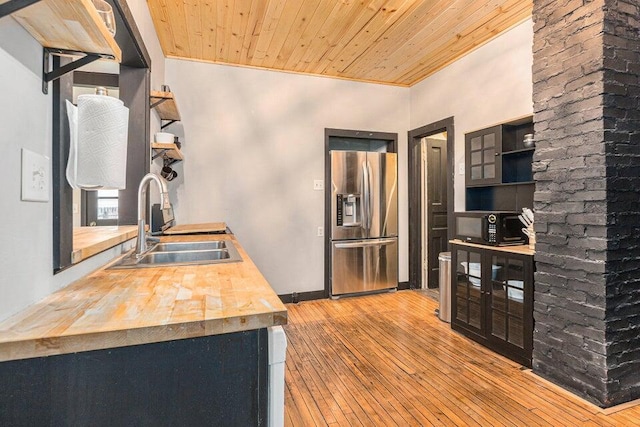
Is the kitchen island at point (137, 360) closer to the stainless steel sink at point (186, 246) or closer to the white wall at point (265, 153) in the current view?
the stainless steel sink at point (186, 246)

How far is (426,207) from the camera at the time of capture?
4.53m

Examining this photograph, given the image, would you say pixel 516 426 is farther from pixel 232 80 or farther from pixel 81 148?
pixel 232 80

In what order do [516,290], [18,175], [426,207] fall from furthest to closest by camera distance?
[426,207] → [516,290] → [18,175]

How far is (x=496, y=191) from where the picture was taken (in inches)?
129

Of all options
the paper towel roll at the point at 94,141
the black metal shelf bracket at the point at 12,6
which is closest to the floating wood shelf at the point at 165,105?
the paper towel roll at the point at 94,141

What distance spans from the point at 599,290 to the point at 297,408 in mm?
1833

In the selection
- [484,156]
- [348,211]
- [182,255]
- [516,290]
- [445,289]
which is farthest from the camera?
[348,211]

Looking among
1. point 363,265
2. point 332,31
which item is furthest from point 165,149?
point 363,265

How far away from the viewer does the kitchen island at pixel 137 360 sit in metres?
0.70

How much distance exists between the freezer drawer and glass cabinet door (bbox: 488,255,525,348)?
1.76 meters

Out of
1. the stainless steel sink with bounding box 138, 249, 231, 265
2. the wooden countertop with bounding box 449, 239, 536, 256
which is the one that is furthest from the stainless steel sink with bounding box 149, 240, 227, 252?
the wooden countertop with bounding box 449, 239, 536, 256

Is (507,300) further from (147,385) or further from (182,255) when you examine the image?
(147,385)

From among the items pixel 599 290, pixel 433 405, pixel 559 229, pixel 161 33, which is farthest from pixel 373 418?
pixel 161 33

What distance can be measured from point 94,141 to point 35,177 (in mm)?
258
